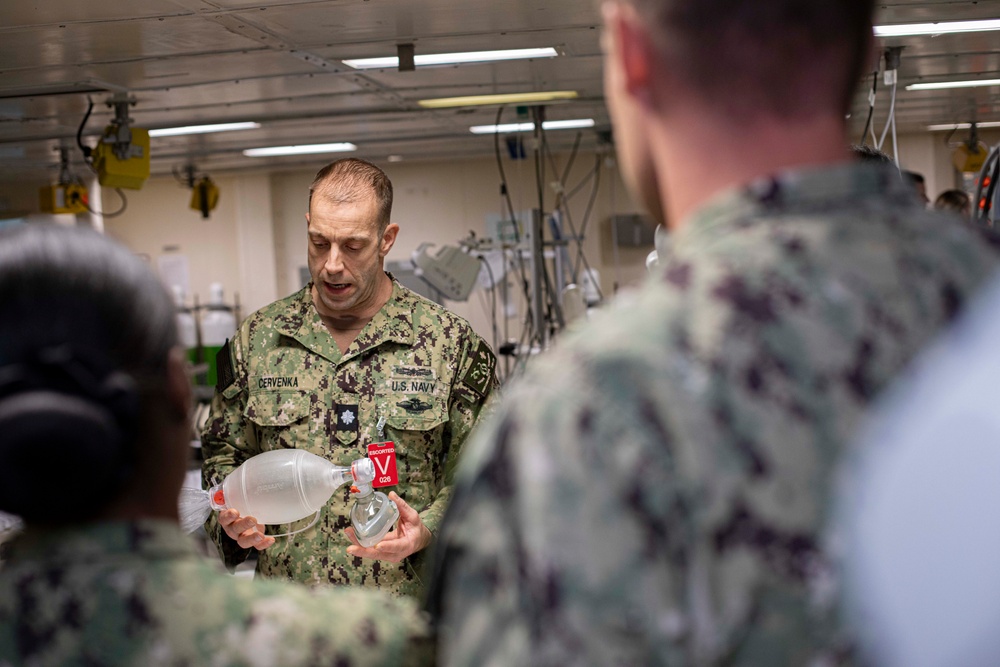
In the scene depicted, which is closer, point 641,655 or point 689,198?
point 641,655

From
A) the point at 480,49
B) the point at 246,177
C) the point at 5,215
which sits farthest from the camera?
the point at 246,177

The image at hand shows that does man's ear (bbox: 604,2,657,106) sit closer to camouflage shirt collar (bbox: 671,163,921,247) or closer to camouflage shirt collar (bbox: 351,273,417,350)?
camouflage shirt collar (bbox: 671,163,921,247)

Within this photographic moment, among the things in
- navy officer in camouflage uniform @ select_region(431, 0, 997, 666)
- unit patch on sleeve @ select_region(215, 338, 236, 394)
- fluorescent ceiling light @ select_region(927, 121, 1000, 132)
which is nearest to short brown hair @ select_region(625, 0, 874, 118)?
navy officer in camouflage uniform @ select_region(431, 0, 997, 666)

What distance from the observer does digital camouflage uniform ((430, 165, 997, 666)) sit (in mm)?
732

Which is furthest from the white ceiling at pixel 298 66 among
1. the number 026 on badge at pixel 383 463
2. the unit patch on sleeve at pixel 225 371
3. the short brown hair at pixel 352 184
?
the number 026 on badge at pixel 383 463

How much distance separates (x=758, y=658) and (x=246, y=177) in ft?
33.6

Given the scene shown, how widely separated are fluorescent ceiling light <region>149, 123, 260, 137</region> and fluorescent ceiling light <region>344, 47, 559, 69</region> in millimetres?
1864

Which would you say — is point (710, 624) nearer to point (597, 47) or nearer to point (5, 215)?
point (597, 47)

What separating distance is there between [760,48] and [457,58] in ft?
13.1

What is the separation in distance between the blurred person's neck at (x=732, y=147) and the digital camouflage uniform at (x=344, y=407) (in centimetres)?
143

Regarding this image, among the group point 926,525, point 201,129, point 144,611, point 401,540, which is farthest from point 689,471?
point 201,129

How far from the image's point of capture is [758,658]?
75 centimetres

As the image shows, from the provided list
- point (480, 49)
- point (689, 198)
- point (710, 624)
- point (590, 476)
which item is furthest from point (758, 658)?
point (480, 49)

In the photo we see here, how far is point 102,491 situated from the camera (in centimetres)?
88
